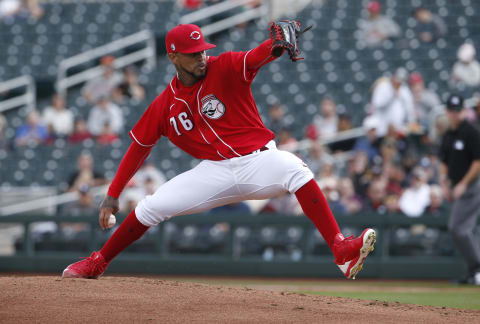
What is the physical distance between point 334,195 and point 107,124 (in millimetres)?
4151

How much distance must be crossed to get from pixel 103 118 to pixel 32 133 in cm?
126

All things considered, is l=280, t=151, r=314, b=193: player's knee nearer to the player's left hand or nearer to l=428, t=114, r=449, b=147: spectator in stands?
the player's left hand

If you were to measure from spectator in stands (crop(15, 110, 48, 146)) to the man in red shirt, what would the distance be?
7550 millimetres

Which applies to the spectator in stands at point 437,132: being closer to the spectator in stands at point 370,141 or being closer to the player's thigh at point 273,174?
the spectator in stands at point 370,141

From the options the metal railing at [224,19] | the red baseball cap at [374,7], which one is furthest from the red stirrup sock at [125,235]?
the metal railing at [224,19]

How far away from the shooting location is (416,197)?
392 inches

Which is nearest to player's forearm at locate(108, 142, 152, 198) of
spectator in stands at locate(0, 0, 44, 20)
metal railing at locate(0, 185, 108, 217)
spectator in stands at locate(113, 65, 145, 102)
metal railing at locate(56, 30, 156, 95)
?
metal railing at locate(0, 185, 108, 217)

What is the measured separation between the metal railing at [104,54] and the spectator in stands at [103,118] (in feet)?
4.93

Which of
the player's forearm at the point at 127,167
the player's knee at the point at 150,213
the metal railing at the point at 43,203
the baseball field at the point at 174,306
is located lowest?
the baseball field at the point at 174,306

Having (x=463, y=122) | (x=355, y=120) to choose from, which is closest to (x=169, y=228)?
(x=355, y=120)

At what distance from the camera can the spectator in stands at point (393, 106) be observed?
1099 centimetres

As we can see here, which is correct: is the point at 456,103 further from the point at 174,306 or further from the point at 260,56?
the point at 174,306

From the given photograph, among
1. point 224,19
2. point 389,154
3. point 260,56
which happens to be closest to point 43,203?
point 389,154

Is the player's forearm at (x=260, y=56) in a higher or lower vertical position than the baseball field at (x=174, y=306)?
higher
